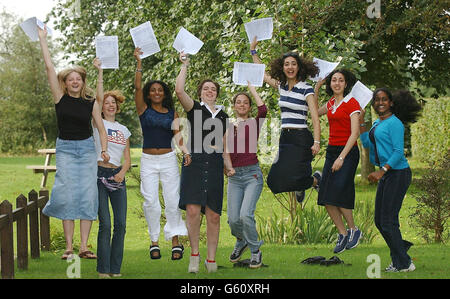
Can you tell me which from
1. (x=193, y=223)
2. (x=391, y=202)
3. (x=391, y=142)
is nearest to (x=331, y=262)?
(x=391, y=202)

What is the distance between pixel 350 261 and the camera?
7.72 m

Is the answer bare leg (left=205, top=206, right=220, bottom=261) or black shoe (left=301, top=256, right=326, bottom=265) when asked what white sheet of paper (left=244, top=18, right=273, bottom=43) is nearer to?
bare leg (left=205, top=206, right=220, bottom=261)

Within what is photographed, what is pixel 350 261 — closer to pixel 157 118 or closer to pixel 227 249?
pixel 227 249

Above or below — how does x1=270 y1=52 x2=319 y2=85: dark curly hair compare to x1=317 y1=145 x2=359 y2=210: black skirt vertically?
above

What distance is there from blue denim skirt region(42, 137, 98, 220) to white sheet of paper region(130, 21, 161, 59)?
4.23 feet

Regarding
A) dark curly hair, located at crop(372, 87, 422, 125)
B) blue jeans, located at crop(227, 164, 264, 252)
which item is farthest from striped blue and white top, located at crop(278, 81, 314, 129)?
dark curly hair, located at crop(372, 87, 422, 125)

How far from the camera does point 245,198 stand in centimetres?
673

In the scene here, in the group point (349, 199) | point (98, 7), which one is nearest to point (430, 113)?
point (98, 7)

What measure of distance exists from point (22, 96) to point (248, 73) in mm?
28838

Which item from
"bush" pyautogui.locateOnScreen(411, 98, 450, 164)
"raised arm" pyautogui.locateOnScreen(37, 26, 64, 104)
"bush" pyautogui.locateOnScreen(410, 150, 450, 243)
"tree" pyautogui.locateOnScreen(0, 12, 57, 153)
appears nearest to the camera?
"raised arm" pyautogui.locateOnScreen(37, 26, 64, 104)

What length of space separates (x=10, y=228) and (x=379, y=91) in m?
4.27

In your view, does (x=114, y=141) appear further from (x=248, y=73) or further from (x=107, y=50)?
(x=248, y=73)

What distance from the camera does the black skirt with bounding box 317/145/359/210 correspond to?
6.86 meters

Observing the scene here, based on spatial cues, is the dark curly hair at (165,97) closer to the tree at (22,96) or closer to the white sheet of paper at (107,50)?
the white sheet of paper at (107,50)
